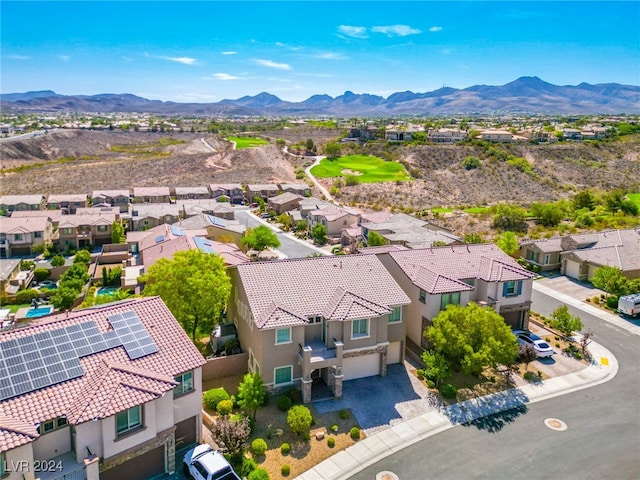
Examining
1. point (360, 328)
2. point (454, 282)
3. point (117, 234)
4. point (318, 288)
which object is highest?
point (318, 288)

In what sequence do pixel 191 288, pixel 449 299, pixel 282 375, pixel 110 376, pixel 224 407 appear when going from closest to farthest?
1. pixel 110 376
2. pixel 224 407
3. pixel 282 375
4. pixel 191 288
5. pixel 449 299

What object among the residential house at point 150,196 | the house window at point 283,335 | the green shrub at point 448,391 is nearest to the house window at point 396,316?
the green shrub at point 448,391

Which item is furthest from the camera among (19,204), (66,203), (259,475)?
(66,203)

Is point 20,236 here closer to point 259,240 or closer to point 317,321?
point 259,240

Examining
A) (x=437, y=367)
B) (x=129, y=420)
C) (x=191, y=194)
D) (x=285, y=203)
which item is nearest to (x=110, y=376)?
(x=129, y=420)

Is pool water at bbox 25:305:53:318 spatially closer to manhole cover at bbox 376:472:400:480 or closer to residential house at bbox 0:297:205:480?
residential house at bbox 0:297:205:480

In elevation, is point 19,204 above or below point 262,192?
above

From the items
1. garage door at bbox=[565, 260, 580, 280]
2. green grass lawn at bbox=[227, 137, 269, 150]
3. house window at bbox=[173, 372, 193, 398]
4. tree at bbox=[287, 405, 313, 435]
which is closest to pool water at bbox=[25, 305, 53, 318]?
house window at bbox=[173, 372, 193, 398]
